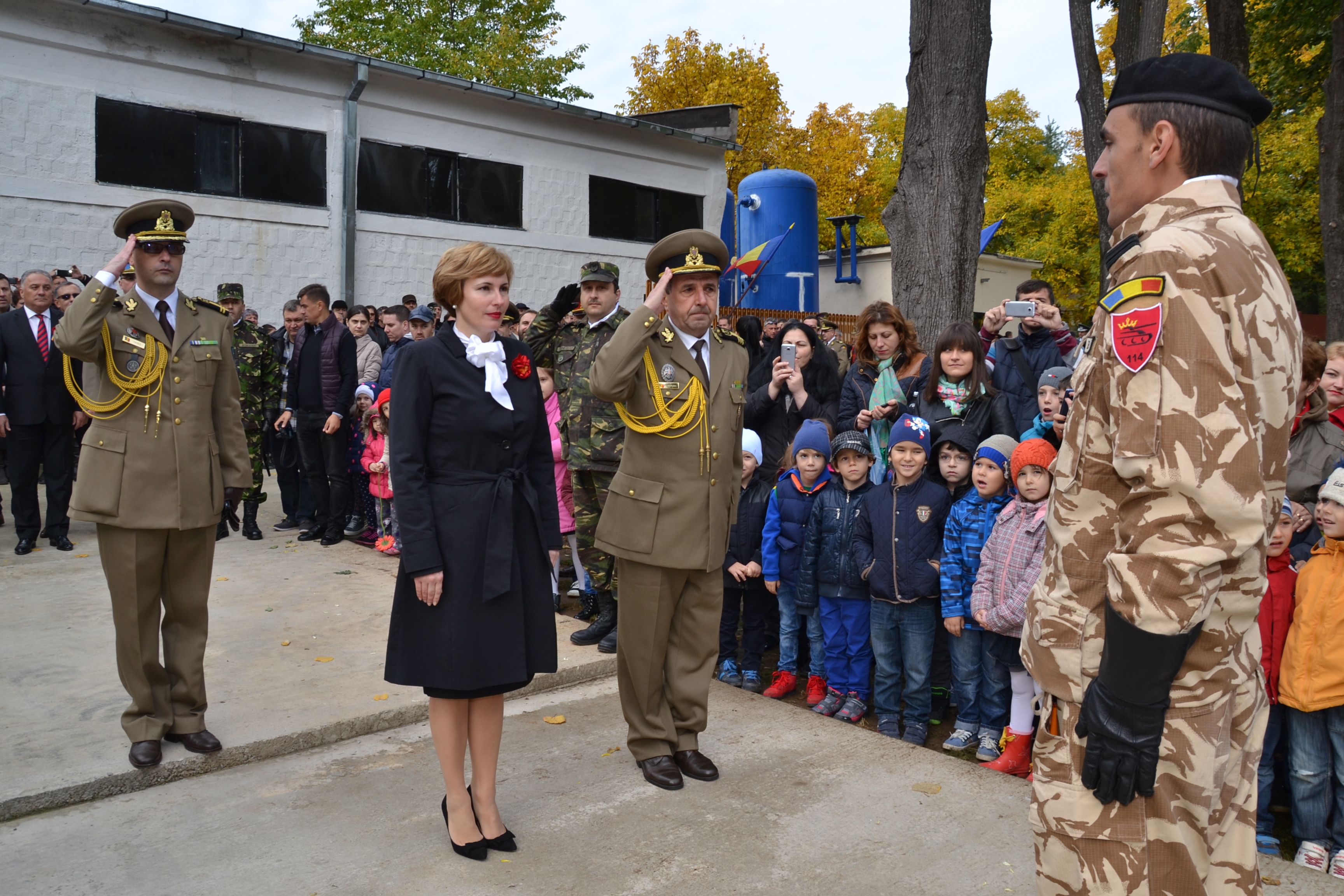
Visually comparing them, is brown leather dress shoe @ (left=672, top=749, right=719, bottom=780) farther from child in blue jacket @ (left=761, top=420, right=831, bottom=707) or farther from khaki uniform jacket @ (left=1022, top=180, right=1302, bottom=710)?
khaki uniform jacket @ (left=1022, top=180, right=1302, bottom=710)

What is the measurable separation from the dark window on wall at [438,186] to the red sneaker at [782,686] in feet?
39.2

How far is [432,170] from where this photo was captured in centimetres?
1584

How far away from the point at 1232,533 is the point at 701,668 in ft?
9.37

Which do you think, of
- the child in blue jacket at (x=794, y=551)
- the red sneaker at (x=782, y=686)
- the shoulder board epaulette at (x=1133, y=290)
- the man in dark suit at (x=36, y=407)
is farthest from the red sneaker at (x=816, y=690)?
the man in dark suit at (x=36, y=407)

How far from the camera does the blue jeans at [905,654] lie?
4969mm

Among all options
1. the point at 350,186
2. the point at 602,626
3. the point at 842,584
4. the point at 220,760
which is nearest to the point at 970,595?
the point at 842,584

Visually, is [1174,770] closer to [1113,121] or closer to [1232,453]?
[1232,453]

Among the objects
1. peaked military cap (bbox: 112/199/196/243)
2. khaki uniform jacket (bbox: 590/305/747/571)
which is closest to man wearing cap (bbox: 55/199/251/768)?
peaked military cap (bbox: 112/199/196/243)

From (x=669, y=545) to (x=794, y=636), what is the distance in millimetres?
1671

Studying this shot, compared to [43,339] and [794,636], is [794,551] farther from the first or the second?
[43,339]

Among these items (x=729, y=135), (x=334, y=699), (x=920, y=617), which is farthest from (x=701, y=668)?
(x=729, y=135)

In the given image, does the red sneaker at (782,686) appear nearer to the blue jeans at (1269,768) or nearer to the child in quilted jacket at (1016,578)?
the child in quilted jacket at (1016,578)

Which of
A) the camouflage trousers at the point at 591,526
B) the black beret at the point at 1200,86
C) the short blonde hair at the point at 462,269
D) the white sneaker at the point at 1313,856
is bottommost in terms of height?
the white sneaker at the point at 1313,856

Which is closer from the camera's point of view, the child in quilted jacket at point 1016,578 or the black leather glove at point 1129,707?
the black leather glove at point 1129,707
